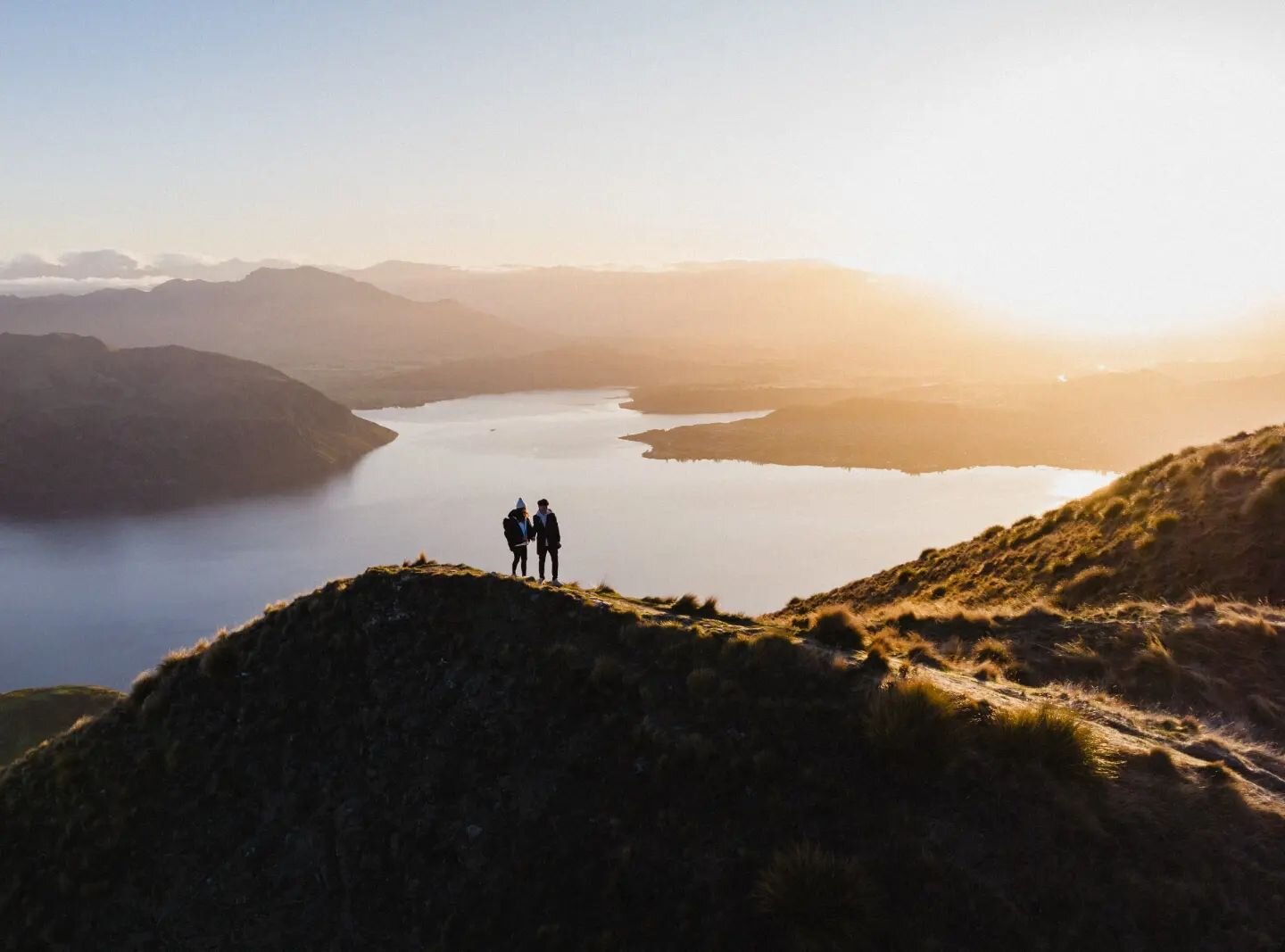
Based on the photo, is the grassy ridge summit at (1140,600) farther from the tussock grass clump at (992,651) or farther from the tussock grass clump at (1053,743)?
the tussock grass clump at (1053,743)

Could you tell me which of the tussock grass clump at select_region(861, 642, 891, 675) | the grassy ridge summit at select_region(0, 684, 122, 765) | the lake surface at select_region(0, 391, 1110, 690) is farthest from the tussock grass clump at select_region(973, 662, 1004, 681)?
the lake surface at select_region(0, 391, 1110, 690)

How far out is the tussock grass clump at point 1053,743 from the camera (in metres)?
9.38

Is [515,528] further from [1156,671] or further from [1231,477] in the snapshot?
[1231,477]

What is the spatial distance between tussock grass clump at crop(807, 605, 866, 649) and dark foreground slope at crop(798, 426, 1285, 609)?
855 cm

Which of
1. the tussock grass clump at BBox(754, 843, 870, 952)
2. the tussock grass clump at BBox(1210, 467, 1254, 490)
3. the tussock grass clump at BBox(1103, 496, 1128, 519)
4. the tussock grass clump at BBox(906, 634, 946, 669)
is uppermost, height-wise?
the tussock grass clump at BBox(1210, 467, 1254, 490)

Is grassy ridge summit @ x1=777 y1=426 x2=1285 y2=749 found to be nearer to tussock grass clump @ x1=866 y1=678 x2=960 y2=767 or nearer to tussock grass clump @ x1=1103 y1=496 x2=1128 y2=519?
tussock grass clump @ x1=1103 y1=496 x2=1128 y2=519

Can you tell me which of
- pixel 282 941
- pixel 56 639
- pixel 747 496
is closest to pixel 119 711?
pixel 282 941

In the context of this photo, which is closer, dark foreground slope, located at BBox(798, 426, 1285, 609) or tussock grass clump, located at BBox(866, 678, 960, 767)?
tussock grass clump, located at BBox(866, 678, 960, 767)

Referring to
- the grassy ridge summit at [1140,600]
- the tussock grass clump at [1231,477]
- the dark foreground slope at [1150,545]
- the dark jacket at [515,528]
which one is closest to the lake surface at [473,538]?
the dark foreground slope at [1150,545]

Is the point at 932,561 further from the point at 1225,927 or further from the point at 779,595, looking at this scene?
the point at 779,595

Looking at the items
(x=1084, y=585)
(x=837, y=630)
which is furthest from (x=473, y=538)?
(x=837, y=630)

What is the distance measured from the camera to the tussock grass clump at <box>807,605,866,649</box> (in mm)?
13758

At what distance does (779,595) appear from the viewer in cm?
10175

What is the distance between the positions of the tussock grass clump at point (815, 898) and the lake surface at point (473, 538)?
8348 cm
